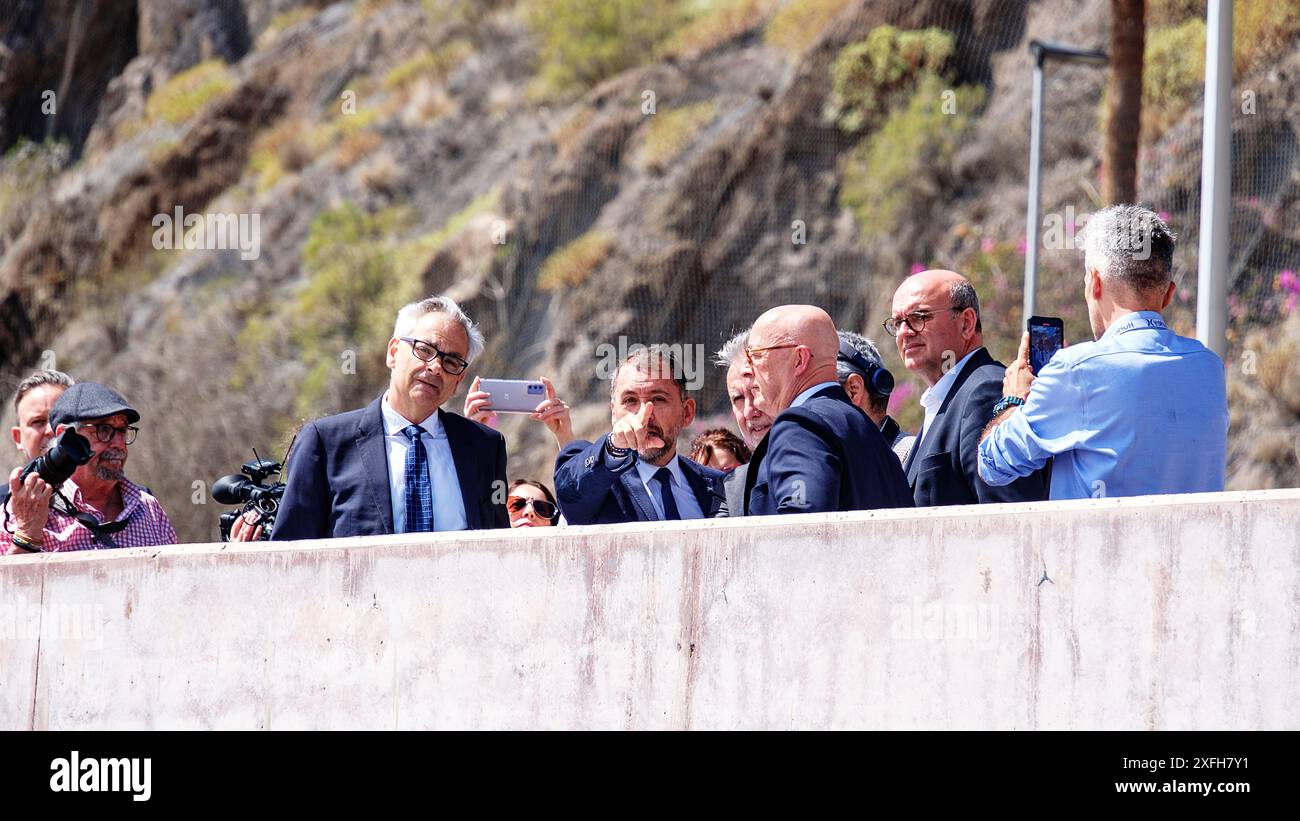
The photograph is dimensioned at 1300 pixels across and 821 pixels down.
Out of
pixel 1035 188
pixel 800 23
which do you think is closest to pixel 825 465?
pixel 1035 188

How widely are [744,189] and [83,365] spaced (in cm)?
1083

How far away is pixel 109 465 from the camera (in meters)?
6.58

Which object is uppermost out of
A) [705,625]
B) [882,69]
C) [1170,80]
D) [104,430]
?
[882,69]

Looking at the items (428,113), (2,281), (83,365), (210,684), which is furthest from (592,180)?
(210,684)

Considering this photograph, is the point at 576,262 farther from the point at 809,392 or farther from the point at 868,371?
the point at 809,392

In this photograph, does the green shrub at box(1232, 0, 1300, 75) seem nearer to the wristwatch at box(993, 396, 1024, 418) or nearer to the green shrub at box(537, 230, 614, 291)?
the green shrub at box(537, 230, 614, 291)

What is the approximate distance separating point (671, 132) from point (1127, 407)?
19421 millimetres

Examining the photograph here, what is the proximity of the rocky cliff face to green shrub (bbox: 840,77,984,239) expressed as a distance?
0.12ft

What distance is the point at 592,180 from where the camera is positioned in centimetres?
2445

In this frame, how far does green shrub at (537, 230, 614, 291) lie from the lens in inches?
901

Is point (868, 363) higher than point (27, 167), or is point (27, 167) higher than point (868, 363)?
point (27, 167)

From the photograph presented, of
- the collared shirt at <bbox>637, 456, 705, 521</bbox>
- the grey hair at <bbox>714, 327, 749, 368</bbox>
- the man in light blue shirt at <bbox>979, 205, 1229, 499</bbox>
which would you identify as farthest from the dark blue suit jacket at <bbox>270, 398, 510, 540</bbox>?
the man in light blue shirt at <bbox>979, 205, 1229, 499</bbox>
